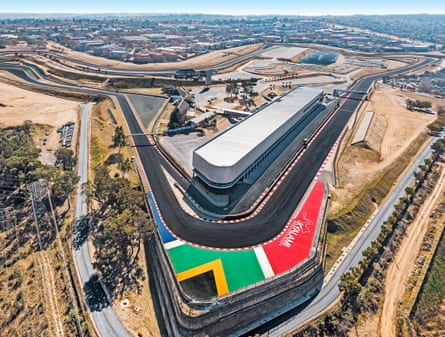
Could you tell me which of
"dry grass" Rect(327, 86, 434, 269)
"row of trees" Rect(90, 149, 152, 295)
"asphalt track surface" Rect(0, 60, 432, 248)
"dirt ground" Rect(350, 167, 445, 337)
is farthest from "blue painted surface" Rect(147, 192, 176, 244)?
"dirt ground" Rect(350, 167, 445, 337)

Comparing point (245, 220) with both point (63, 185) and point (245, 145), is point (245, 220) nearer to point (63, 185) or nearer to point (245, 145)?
point (245, 145)

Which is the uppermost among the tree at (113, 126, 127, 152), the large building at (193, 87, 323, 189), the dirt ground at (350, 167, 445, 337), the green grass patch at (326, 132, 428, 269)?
the large building at (193, 87, 323, 189)

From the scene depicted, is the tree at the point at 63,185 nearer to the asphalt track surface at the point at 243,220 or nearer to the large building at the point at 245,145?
the asphalt track surface at the point at 243,220

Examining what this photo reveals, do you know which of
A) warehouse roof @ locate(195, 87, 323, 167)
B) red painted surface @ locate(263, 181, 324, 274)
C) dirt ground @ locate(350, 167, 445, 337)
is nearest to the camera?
dirt ground @ locate(350, 167, 445, 337)

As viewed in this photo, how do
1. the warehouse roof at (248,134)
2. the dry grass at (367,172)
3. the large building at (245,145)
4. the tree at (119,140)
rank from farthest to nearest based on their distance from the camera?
the tree at (119,140) → the warehouse roof at (248,134) → the large building at (245,145) → the dry grass at (367,172)

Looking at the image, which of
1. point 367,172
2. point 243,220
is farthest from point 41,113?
point 367,172

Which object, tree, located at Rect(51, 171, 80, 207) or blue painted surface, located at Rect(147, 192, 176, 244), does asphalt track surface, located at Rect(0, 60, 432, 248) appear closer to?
blue painted surface, located at Rect(147, 192, 176, 244)

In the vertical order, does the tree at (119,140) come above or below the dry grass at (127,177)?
above

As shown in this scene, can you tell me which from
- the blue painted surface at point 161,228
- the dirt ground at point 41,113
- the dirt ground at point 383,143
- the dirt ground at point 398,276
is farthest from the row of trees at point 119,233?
the dirt ground at point 383,143
